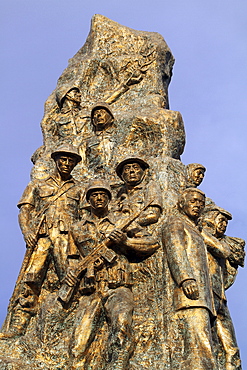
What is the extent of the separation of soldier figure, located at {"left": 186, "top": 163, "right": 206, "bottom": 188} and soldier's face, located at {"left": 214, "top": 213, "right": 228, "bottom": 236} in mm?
804

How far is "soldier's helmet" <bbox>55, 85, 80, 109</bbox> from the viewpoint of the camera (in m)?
16.1

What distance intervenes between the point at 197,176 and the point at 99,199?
2274 mm

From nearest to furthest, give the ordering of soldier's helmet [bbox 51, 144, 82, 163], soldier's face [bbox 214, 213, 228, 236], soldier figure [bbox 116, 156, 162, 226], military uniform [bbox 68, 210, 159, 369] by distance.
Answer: military uniform [bbox 68, 210, 159, 369] < soldier figure [bbox 116, 156, 162, 226] < soldier's face [bbox 214, 213, 228, 236] < soldier's helmet [bbox 51, 144, 82, 163]

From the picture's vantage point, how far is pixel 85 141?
1534 cm

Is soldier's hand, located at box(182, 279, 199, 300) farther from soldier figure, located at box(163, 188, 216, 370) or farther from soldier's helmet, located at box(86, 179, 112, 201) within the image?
soldier's helmet, located at box(86, 179, 112, 201)

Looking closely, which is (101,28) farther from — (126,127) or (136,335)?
(136,335)

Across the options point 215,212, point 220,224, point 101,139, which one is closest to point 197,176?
point 215,212

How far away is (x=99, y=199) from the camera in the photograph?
12.9 metres

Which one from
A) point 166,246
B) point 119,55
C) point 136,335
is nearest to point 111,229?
point 166,246

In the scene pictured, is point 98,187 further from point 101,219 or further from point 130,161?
point 130,161

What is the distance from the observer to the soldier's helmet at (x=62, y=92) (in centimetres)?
1608

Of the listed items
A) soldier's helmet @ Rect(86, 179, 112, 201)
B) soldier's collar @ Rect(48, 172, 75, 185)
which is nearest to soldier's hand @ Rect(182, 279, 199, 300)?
soldier's helmet @ Rect(86, 179, 112, 201)

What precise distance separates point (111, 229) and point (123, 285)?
94cm

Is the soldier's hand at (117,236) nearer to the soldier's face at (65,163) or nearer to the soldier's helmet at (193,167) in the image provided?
the soldier's face at (65,163)
